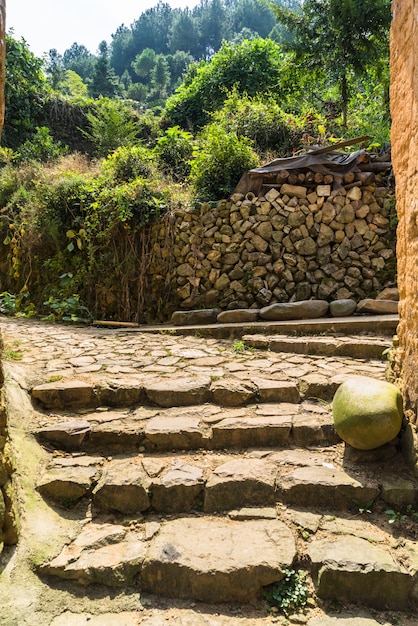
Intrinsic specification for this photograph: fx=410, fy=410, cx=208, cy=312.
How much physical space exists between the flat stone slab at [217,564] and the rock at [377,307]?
4.09m

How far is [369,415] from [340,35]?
10.4 meters

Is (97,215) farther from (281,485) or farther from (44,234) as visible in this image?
(281,485)

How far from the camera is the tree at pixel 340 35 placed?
30.3ft

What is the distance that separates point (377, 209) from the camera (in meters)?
6.30

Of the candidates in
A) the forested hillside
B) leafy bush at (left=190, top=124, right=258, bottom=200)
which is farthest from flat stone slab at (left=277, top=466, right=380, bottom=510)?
leafy bush at (left=190, top=124, right=258, bottom=200)

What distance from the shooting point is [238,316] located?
5.91m

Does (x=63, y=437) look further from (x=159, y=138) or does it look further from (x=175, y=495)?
(x=159, y=138)

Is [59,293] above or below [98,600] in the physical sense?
above

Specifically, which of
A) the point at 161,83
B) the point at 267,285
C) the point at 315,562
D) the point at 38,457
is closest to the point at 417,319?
the point at 315,562

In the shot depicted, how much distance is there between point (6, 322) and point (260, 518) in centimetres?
558

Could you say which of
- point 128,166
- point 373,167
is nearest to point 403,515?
point 373,167

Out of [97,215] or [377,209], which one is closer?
[377,209]

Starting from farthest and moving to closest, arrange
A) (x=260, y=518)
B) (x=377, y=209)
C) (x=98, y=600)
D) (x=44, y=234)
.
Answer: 1. (x=44, y=234)
2. (x=377, y=209)
3. (x=260, y=518)
4. (x=98, y=600)

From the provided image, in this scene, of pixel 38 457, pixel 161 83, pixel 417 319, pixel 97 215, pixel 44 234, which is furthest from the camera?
pixel 161 83
